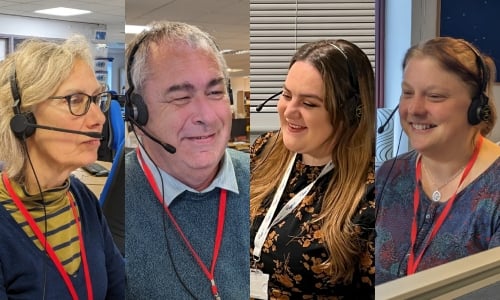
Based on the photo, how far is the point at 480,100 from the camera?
12.9 ft

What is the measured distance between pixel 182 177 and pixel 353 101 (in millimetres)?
766

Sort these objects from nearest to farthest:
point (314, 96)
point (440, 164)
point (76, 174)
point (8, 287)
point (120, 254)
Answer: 1. point (8, 287)
2. point (76, 174)
3. point (120, 254)
4. point (314, 96)
5. point (440, 164)

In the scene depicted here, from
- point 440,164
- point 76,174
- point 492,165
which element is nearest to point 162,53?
point 76,174

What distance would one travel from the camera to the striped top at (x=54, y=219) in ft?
5.68

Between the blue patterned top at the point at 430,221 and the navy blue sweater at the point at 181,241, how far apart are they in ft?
6.44

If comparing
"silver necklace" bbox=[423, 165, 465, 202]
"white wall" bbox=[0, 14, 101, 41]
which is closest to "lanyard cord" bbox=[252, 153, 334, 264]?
"white wall" bbox=[0, 14, 101, 41]

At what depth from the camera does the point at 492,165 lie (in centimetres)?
399

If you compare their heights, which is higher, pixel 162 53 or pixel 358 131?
pixel 162 53

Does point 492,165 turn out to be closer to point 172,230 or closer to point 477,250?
point 477,250

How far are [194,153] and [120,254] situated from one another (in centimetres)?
44

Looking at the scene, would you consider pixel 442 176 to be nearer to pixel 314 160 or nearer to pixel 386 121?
pixel 386 121

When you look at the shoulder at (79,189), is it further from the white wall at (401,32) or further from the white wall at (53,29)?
the white wall at (401,32)

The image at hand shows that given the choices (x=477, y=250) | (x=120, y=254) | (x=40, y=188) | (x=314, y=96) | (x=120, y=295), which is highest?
(x=314, y=96)

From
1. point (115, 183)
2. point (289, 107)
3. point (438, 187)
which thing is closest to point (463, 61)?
point (438, 187)
